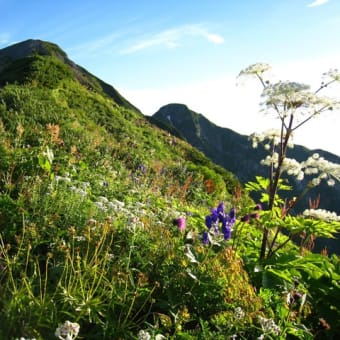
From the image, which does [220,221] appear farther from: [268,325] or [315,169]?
[268,325]

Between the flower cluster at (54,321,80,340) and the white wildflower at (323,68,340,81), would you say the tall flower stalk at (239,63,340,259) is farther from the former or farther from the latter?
the flower cluster at (54,321,80,340)

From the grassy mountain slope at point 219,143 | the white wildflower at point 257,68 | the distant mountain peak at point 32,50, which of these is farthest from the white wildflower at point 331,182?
the grassy mountain slope at point 219,143

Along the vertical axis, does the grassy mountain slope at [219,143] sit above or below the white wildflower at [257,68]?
above

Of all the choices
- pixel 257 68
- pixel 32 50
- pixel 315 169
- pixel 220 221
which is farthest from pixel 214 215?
pixel 32 50

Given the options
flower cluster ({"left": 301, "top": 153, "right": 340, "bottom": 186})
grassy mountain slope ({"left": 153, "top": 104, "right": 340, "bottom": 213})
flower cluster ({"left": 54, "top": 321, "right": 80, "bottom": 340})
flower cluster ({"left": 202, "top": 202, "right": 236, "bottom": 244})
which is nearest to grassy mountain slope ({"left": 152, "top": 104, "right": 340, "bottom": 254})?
grassy mountain slope ({"left": 153, "top": 104, "right": 340, "bottom": 213})

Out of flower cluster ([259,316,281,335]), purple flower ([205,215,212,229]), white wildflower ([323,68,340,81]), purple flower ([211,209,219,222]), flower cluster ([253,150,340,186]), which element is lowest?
flower cluster ([259,316,281,335])

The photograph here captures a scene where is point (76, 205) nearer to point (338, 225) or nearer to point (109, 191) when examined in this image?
point (109, 191)

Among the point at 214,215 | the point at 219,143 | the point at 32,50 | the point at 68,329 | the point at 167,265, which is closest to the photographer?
the point at 68,329

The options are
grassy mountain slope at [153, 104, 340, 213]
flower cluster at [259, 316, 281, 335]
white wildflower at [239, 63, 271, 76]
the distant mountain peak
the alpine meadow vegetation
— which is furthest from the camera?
grassy mountain slope at [153, 104, 340, 213]

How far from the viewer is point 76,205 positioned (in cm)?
592

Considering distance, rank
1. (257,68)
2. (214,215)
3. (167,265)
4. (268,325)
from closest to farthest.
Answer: (268,325) → (167,265) → (214,215) → (257,68)

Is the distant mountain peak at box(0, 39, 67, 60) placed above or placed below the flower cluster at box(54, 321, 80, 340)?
above

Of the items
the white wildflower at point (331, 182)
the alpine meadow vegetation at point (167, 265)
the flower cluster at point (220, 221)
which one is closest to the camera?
the alpine meadow vegetation at point (167, 265)

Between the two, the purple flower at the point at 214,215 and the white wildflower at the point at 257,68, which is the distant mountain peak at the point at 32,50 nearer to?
the white wildflower at the point at 257,68
